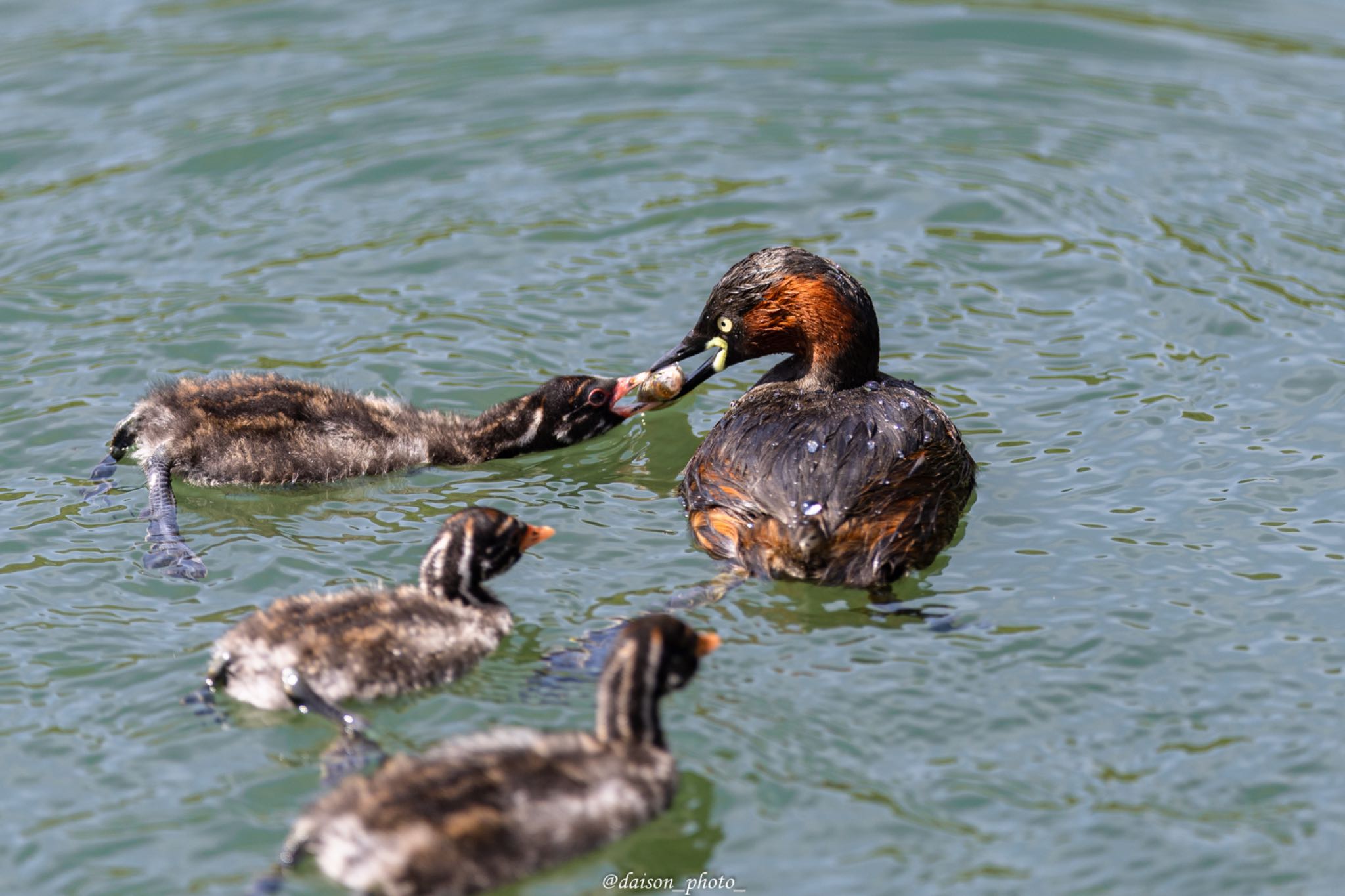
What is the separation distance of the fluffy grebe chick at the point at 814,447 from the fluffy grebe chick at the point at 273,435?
1.04 meters

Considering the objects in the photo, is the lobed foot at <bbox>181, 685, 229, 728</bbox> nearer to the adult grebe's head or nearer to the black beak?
the black beak

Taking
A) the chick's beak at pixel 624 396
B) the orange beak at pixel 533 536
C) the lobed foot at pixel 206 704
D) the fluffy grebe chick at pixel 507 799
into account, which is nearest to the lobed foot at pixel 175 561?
the lobed foot at pixel 206 704

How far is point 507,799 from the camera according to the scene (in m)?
4.89

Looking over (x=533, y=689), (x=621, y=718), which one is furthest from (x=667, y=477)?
(x=621, y=718)

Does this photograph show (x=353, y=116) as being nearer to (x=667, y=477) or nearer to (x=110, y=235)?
(x=110, y=235)

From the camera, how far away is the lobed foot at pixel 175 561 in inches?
258

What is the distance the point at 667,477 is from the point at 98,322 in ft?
11.4

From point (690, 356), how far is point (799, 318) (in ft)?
2.27

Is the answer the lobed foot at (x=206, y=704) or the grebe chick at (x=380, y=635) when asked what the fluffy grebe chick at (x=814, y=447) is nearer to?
the grebe chick at (x=380, y=635)

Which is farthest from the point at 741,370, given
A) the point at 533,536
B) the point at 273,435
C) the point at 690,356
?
the point at 533,536

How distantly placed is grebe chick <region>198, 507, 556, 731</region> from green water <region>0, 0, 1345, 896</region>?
4.7 inches

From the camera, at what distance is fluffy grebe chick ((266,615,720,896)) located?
186 inches

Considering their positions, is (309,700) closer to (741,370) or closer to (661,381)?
(661,381)

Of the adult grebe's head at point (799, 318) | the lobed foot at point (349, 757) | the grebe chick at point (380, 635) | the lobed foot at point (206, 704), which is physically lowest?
the lobed foot at point (349, 757)
